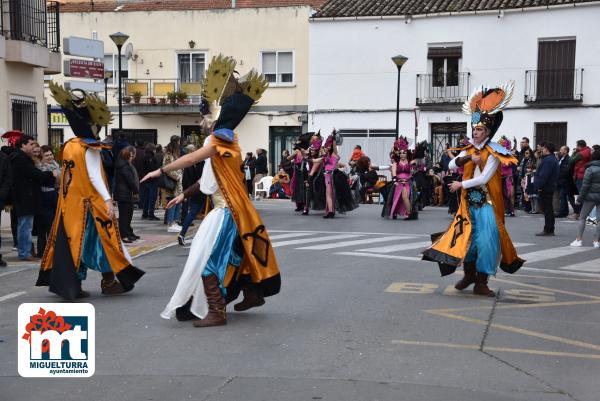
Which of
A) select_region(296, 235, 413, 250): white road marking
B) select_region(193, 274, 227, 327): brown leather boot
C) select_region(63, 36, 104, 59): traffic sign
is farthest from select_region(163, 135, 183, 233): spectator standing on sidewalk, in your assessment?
select_region(193, 274, 227, 327): brown leather boot

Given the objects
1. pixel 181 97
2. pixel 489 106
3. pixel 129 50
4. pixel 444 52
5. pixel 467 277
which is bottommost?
pixel 467 277

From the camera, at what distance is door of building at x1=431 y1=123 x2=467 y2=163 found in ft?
114

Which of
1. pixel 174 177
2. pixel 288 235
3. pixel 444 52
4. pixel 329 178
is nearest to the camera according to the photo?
pixel 288 235

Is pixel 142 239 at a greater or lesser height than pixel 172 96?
lesser

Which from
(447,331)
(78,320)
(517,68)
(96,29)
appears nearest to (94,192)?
(78,320)

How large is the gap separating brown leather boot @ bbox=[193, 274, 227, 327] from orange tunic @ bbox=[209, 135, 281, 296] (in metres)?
0.17

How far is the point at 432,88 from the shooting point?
35.2 metres

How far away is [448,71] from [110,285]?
27.0m

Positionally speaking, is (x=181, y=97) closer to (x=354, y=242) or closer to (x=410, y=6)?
(x=410, y=6)

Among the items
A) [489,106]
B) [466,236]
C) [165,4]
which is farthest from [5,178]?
[165,4]

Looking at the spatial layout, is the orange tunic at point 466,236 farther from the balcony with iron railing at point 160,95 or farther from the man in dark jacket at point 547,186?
the balcony with iron railing at point 160,95

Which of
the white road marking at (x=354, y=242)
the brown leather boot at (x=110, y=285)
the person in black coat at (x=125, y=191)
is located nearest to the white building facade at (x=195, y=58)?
the white road marking at (x=354, y=242)

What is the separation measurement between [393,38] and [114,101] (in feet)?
41.8

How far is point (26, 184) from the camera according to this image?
13.0m
